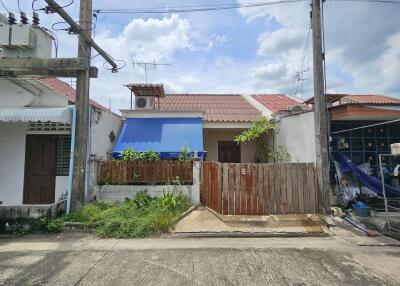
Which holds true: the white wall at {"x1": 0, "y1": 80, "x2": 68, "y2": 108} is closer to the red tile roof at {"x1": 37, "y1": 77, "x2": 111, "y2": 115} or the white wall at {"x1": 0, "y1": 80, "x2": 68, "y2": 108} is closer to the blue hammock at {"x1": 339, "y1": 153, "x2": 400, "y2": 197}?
the red tile roof at {"x1": 37, "y1": 77, "x2": 111, "y2": 115}

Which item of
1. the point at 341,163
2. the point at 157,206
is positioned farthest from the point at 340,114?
the point at 157,206

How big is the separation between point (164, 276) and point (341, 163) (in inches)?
292

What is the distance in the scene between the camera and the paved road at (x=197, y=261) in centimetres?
448

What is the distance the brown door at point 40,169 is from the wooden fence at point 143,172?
190 centimetres

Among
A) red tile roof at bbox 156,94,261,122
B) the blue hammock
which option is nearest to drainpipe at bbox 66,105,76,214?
red tile roof at bbox 156,94,261,122

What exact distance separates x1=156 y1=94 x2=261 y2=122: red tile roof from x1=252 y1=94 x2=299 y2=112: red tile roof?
84cm

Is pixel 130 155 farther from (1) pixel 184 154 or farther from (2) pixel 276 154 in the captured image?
(2) pixel 276 154

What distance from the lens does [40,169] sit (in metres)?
9.46

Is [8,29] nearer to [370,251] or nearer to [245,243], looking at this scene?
[245,243]

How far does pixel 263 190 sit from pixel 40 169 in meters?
7.87

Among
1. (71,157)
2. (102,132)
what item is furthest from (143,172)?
(102,132)

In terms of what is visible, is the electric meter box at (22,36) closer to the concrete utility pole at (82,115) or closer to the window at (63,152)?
the concrete utility pole at (82,115)

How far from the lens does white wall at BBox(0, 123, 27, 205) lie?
930cm

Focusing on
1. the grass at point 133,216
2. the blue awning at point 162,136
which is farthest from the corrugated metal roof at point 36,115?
the grass at point 133,216
